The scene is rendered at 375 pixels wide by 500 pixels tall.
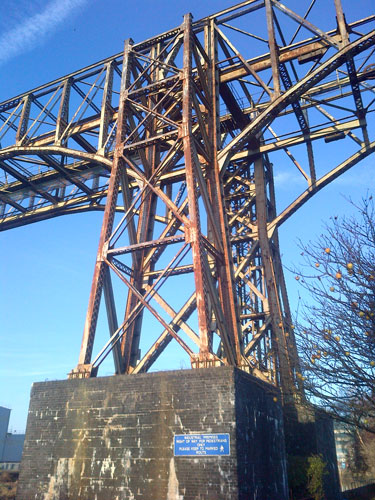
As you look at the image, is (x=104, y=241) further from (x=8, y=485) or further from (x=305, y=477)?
(x=8, y=485)

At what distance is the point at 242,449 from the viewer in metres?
7.91

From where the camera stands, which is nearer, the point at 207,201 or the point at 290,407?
the point at 207,201

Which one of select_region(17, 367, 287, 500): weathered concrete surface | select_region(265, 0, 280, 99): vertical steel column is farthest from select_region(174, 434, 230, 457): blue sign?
select_region(265, 0, 280, 99): vertical steel column

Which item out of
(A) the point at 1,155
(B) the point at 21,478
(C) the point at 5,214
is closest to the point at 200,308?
(B) the point at 21,478

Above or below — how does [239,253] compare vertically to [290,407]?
above

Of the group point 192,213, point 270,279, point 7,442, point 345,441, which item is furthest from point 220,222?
point 7,442

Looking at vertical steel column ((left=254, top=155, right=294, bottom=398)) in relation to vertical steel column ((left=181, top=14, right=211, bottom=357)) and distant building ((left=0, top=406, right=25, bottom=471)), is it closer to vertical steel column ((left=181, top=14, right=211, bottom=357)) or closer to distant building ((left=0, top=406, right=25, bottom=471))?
vertical steel column ((left=181, top=14, right=211, bottom=357))

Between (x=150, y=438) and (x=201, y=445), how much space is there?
3.54 ft

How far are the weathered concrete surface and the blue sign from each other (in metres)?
0.10

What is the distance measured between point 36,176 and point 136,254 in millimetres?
9679

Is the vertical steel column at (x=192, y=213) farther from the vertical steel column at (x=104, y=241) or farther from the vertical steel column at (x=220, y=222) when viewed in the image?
the vertical steel column at (x=104, y=241)

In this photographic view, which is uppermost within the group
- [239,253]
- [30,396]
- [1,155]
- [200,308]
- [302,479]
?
[1,155]

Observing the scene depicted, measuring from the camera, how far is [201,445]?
26.0 ft

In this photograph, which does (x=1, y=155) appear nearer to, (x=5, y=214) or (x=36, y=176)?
(x=36, y=176)
